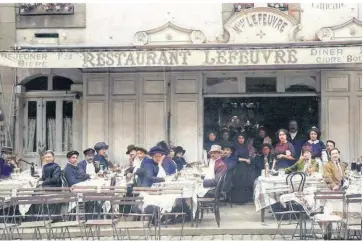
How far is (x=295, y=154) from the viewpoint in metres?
13.6

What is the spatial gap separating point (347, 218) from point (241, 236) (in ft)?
6.03

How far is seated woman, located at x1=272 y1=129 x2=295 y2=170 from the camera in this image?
12.8 m

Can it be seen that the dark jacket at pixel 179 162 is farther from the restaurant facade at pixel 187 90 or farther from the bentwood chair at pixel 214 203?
the bentwood chair at pixel 214 203

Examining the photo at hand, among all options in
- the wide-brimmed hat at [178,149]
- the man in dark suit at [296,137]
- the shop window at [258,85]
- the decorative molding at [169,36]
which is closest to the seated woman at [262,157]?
the man in dark suit at [296,137]

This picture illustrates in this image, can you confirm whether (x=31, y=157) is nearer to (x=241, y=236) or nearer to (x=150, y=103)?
(x=150, y=103)

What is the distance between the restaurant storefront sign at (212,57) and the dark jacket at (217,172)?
2.24 meters

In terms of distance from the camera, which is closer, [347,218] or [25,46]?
[347,218]

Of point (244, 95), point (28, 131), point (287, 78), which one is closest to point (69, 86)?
point (28, 131)

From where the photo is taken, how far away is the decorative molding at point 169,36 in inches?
596

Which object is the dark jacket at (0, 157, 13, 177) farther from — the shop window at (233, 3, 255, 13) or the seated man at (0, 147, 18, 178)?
the shop window at (233, 3, 255, 13)

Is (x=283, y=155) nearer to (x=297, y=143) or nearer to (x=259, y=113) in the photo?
(x=297, y=143)

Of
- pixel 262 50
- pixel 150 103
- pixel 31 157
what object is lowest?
pixel 31 157

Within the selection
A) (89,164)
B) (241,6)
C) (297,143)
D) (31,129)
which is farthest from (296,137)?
(31,129)

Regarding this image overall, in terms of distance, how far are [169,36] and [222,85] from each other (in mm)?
1696
